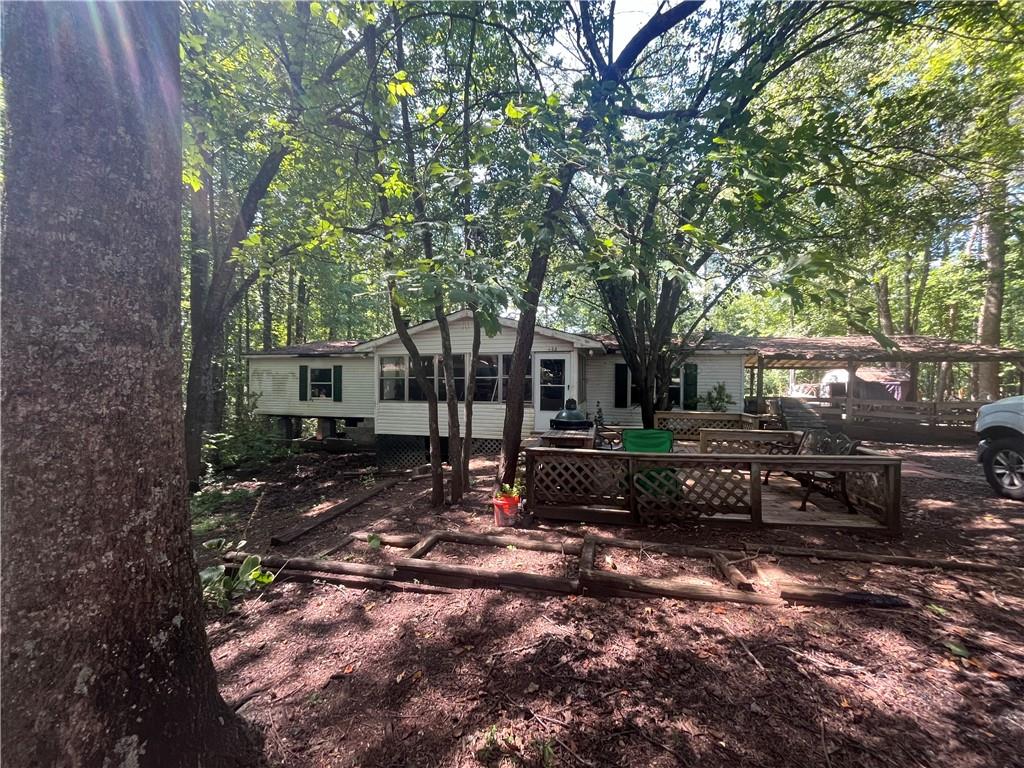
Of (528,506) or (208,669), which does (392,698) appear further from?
(528,506)

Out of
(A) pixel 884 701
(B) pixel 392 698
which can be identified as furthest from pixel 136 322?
(A) pixel 884 701

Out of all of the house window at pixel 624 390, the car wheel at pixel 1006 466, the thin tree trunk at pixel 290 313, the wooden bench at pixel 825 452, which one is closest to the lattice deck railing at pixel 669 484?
the wooden bench at pixel 825 452

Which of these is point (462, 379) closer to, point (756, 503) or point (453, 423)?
point (453, 423)

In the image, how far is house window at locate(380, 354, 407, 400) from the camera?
12.0m

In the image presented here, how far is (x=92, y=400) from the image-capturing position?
4.16 feet

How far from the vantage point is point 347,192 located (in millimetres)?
5473

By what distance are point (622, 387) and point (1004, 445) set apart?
7979 millimetres

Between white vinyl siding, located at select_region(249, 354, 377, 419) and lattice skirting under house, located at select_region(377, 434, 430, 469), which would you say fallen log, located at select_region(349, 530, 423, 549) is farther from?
white vinyl siding, located at select_region(249, 354, 377, 419)

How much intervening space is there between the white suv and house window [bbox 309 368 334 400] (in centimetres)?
1550

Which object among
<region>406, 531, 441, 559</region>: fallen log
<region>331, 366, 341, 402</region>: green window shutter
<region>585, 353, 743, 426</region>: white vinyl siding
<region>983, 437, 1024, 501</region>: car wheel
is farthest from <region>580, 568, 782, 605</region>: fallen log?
<region>331, 366, 341, 402</region>: green window shutter

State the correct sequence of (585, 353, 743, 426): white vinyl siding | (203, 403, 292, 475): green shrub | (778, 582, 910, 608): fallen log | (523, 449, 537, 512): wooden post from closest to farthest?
(778, 582, 910, 608): fallen log < (523, 449, 537, 512): wooden post < (203, 403, 292, 475): green shrub < (585, 353, 743, 426): white vinyl siding

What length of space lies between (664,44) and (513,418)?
264 inches

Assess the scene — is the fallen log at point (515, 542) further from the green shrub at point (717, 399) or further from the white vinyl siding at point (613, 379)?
the green shrub at point (717, 399)

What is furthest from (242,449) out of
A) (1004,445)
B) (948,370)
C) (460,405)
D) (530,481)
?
(948,370)
